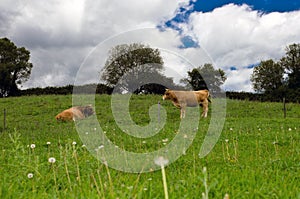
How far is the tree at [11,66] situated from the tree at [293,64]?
51.7 metres

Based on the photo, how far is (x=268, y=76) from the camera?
68.4 metres

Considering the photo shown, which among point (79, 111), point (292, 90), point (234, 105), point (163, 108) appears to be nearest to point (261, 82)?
point (292, 90)

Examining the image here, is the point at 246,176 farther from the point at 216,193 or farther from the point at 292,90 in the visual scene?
the point at 292,90

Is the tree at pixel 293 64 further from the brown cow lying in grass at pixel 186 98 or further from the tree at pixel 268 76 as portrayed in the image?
the brown cow lying in grass at pixel 186 98

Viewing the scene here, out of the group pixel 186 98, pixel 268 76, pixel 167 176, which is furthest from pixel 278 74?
pixel 167 176

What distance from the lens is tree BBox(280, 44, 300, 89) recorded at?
64875 millimetres

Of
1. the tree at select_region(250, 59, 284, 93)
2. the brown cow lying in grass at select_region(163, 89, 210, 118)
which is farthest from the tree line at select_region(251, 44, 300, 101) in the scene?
the brown cow lying in grass at select_region(163, 89, 210, 118)

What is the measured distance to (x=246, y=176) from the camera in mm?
4453

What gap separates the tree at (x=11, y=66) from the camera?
Answer: 62156mm

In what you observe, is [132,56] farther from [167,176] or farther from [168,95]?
[167,176]

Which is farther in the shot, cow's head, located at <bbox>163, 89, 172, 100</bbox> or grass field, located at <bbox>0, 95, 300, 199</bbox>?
cow's head, located at <bbox>163, 89, 172, 100</bbox>

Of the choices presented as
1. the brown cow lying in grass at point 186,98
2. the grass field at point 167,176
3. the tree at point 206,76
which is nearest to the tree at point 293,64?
the tree at point 206,76

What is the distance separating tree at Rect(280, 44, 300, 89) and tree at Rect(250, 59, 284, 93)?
1.35 m

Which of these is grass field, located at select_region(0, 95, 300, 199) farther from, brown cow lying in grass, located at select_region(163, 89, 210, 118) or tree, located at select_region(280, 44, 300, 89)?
tree, located at select_region(280, 44, 300, 89)
